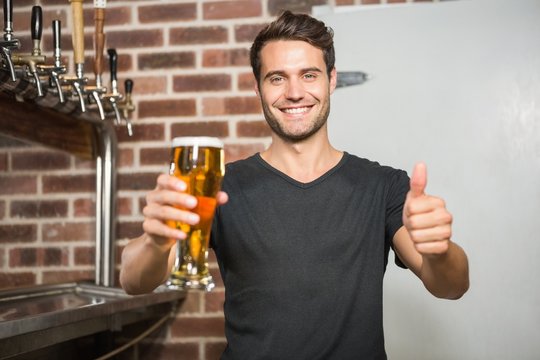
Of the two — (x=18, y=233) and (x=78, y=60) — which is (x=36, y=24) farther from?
(x=18, y=233)

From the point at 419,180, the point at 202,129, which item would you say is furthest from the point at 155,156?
the point at 419,180

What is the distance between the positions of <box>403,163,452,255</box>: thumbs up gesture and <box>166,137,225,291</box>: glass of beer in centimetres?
32

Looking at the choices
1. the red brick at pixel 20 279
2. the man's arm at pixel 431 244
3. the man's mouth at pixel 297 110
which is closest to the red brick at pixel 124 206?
the red brick at pixel 20 279

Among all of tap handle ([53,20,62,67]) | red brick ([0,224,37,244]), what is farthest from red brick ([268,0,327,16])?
red brick ([0,224,37,244])

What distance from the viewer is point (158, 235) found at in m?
0.93

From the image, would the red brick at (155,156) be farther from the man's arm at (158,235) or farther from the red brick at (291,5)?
the man's arm at (158,235)

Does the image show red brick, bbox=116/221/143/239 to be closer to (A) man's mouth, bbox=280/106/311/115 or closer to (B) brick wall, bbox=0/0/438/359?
(B) brick wall, bbox=0/0/438/359

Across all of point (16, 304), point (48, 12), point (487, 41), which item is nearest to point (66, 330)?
point (16, 304)

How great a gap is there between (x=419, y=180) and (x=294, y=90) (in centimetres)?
59

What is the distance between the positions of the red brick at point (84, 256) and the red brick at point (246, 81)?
810 mm

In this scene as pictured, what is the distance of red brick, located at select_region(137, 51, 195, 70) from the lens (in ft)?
7.43

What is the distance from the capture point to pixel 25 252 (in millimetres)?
2205

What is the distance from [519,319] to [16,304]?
1499 mm

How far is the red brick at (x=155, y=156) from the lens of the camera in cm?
225
